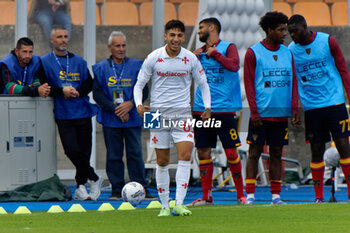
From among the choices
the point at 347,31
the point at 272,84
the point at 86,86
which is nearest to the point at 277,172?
the point at 272,84

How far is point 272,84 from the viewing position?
8.55 m

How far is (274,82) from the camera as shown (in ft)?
28.1

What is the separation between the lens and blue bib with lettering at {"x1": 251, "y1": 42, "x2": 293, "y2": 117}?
850cm

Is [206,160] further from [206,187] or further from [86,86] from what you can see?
[86,86]

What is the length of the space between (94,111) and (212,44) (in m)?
2.15

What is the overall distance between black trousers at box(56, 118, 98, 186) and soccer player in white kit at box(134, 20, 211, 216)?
9.70 ft

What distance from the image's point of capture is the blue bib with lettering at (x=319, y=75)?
8.50m

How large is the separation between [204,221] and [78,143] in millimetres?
4036

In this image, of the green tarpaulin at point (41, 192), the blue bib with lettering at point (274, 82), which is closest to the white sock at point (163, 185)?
the blue bib with lettering at point (274, 82)

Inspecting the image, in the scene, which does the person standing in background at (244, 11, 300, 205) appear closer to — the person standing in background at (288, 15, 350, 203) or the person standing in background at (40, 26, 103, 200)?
the person standing in background at (288, 15, 350, 203)

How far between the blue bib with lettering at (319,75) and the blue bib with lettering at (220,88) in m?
0.75

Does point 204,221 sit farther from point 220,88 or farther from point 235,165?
point 220,88

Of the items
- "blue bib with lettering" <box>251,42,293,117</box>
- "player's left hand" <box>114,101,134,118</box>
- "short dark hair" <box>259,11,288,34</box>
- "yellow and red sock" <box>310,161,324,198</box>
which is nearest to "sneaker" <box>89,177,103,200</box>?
"player's left hand" <box>114,101,134,118</box>

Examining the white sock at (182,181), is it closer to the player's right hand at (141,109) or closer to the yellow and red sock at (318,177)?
the player's right hand at (141,109)
